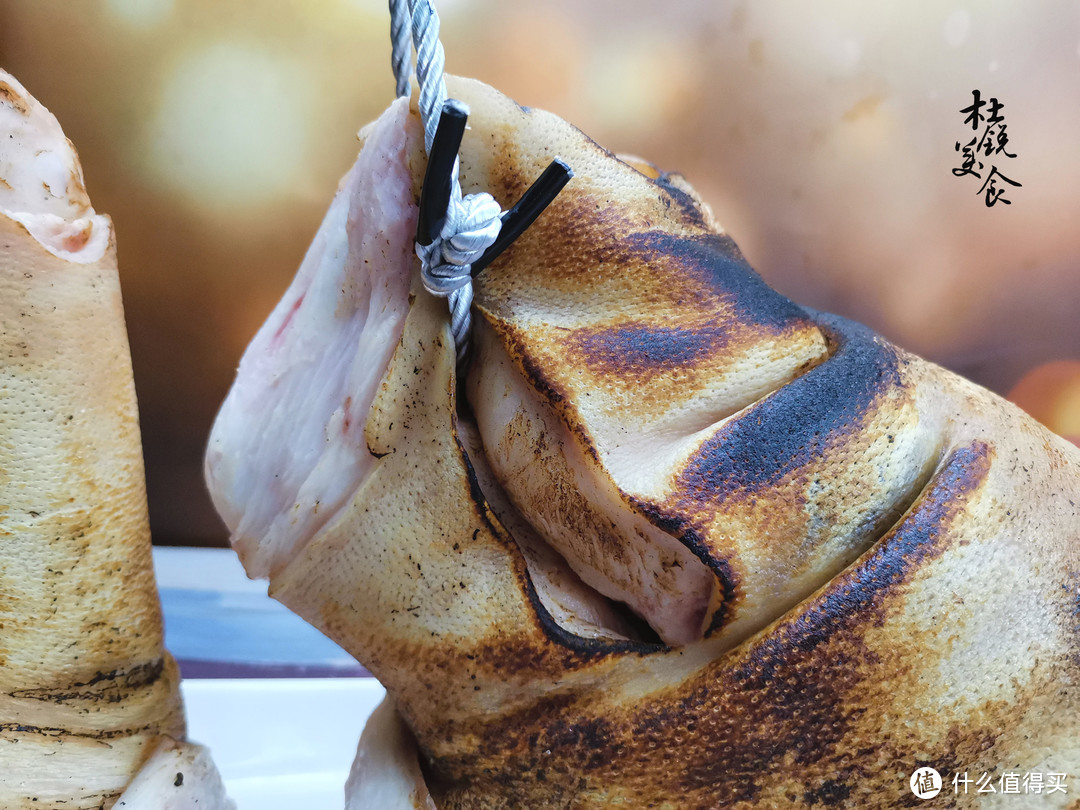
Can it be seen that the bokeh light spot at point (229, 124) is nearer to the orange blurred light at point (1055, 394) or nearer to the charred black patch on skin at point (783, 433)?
the charred black patch on skin at point (783, 433)

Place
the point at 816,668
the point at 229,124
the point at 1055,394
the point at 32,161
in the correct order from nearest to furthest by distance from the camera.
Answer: the point at 816,668 → the point at 32,161 → the point at 229,124 → the point at 1055,394

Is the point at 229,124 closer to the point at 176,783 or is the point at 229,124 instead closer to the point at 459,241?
the point at 459,241

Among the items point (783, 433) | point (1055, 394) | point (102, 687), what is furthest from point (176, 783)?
point (1055, 394)

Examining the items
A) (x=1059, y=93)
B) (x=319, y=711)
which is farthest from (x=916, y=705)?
(x=1059, y=93)

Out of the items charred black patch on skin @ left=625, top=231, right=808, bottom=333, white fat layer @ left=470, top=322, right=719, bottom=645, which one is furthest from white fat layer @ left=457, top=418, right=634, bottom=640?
charred black patch on skin @ left=625, top=231, right=808, bottom=333

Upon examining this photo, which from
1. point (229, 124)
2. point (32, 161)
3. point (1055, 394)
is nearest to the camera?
point (32, 161)

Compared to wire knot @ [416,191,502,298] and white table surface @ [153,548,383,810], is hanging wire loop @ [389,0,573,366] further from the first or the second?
white table surface @ [153,548,383,810]

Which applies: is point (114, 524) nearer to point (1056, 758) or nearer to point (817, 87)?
point (1056, 758)
